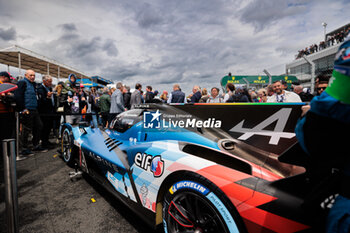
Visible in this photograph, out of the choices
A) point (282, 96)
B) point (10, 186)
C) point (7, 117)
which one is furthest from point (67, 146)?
point (282, 96)

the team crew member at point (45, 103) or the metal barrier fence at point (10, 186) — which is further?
the team crew member at point (45, 103)

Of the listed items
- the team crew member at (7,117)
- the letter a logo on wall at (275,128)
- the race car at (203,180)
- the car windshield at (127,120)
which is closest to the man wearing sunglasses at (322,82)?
the letter a logo on wall at (275,128)

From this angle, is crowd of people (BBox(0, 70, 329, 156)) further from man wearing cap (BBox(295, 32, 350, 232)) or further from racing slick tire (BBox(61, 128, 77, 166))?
man wearing cap (BBox(295, 32, 350, 232))

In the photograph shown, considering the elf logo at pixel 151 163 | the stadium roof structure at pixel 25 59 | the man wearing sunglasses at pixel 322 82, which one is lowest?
the elf logo at pixel 151 163

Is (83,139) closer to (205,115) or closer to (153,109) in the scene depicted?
(153,109)

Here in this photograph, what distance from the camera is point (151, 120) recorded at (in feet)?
6.35

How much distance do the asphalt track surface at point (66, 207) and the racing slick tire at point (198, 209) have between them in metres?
0.61

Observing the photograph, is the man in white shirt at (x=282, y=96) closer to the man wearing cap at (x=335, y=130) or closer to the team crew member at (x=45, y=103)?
the man wearing cap at (x=335, y=130)

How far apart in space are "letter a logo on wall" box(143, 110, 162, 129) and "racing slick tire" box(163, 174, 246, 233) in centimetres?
73

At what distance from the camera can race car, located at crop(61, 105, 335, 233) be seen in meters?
0.88

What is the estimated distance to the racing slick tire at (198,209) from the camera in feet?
3.34

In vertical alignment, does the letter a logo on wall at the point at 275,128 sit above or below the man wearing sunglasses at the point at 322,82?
below

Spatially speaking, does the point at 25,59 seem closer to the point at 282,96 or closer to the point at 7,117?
the point at 7,117

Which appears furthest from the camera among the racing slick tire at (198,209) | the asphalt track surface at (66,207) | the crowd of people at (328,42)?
the crowd of people at (328,42)
